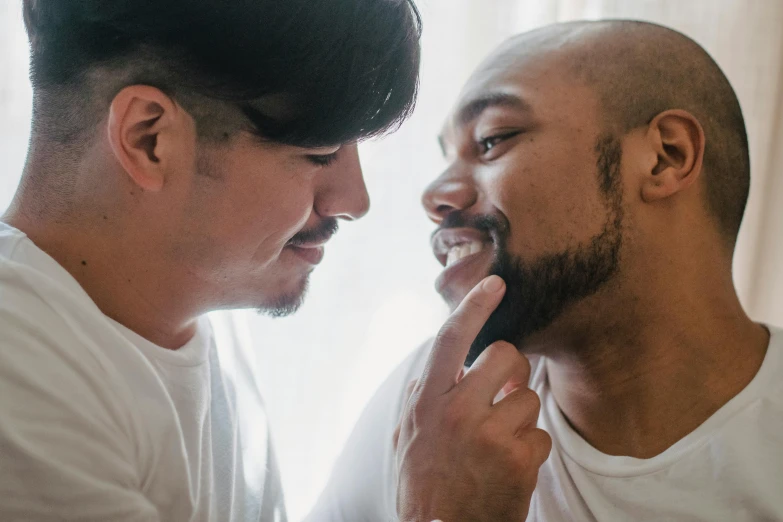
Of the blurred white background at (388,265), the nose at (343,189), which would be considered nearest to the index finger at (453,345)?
the nose at (343,189)

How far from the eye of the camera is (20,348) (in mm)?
842

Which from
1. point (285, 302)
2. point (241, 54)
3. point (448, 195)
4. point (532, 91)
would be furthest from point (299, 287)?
point (532, 91)

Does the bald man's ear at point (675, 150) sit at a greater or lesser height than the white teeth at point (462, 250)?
greater

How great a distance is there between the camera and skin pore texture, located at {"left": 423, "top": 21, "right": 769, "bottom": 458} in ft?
3.60

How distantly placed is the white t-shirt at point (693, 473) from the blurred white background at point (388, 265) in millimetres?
532

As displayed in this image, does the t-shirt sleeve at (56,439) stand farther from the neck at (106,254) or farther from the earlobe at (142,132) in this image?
the earlobe at (142,132)

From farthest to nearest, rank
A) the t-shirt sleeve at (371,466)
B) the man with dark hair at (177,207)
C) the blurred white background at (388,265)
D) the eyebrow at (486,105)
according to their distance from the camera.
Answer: the blurred white background at (388,265) → the t-shirt sleeve at (371,466) → the eyebrow at (486,105) → the man with dark hair at (177,207)

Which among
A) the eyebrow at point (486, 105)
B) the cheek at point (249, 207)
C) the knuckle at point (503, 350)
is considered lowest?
the knuckle at point (503, 350)

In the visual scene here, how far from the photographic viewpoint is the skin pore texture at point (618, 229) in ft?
3.60

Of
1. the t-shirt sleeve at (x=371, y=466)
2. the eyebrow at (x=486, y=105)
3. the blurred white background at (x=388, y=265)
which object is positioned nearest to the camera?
the eyebrow at (x=486, y=105)

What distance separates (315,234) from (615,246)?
48 centimetres

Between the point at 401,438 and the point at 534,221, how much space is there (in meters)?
0.39

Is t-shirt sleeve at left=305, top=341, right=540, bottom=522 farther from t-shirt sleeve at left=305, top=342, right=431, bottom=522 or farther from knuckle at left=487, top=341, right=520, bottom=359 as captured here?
knuckle at left=487, top=341, right=520, bottom=359

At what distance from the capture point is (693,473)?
3.31 feet
